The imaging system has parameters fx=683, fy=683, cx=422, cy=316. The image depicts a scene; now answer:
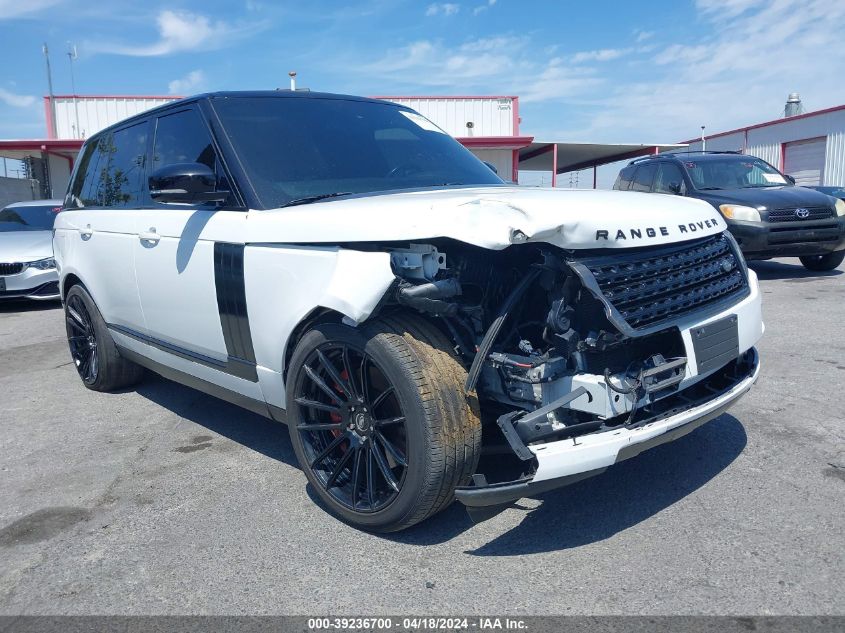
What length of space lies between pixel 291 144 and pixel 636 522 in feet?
8.00

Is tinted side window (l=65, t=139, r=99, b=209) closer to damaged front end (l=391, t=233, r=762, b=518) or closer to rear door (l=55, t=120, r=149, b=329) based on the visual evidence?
rear door (l=55, t=120, r=149, b=329)

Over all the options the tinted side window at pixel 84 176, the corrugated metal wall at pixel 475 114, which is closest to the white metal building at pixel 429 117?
the corrugated metal wall at pixel 475 114

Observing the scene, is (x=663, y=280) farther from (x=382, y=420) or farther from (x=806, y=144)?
(x=806, y=144)

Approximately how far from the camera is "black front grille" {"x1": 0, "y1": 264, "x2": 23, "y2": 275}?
924cm

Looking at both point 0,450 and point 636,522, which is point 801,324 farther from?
point 0,450

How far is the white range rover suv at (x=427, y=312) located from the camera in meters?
2.43

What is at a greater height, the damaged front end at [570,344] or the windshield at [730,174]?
the windshield at [730,174]

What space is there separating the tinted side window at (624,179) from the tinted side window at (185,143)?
841cm

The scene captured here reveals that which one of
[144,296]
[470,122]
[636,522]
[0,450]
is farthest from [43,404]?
[470,122]

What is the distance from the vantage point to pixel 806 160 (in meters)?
25.8

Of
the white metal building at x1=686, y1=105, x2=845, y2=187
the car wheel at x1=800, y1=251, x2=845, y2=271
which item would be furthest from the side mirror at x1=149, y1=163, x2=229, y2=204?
the white metal building at x1=686, y1=105, x2=845, y2=187

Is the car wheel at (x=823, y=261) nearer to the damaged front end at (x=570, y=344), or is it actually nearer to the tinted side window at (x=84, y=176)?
the damaged front end at (x=570, y=344)

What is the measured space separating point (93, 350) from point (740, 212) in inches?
299

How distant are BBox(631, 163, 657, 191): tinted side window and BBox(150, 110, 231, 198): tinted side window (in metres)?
7.83
